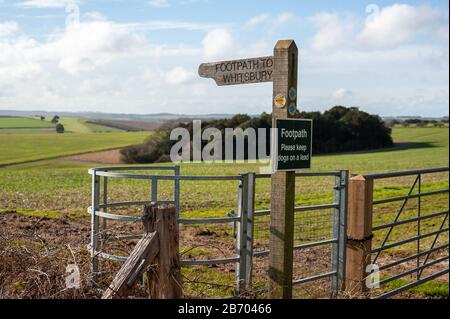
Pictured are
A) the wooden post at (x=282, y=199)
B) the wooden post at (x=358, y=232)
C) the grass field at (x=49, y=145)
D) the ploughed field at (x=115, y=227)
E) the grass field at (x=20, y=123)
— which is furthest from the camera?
the grass field at (x=49, y=145)

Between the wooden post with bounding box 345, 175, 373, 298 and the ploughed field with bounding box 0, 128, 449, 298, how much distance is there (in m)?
0.34

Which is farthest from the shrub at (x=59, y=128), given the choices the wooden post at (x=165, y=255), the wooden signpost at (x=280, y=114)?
the wooden post at (x=165, y=255)

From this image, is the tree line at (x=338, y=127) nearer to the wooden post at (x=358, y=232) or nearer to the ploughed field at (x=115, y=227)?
the ploughed field at (x=115, y=227)

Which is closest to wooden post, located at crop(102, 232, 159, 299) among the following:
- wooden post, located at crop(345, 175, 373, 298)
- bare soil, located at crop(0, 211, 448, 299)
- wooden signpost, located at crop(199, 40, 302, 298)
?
bare soil, located at crop(0, 211, 448, 299)

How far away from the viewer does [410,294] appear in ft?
29.0

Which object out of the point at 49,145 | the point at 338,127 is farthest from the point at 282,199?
the point at 338,127

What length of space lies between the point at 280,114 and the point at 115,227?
2276 millimetres

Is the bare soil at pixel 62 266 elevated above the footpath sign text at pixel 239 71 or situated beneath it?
situated beneath

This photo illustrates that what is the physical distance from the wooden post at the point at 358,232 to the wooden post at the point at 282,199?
156cm

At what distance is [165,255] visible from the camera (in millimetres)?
4676

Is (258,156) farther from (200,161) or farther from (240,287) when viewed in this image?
(240,287)

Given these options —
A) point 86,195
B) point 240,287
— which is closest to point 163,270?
point 240,287

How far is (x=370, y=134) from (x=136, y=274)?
43.1m

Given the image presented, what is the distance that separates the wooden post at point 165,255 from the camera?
15.3 ft
